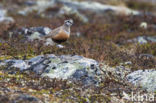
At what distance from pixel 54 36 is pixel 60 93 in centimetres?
284

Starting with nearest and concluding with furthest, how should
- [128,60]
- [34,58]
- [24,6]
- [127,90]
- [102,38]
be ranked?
[127,90], [34,58], [128,60], [102,38], [24,6]

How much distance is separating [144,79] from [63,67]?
6.65 feet

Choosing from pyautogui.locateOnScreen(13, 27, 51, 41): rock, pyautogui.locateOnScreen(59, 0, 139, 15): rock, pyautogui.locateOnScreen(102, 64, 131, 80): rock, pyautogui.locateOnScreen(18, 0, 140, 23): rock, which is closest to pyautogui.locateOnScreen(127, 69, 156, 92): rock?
pyautogui.locateOnScreen(102, 64, 131, 80): rock

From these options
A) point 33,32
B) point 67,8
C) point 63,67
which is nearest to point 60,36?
point 63,67

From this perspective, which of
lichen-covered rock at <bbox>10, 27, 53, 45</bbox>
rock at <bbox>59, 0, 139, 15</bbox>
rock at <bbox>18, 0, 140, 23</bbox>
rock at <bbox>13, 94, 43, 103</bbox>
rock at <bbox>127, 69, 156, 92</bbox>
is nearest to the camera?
rock at <bbox>13, 94, 43, 103</bbox>

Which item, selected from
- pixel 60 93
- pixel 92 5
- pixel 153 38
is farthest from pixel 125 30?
pixel 60 93

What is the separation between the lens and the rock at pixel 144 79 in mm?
6150

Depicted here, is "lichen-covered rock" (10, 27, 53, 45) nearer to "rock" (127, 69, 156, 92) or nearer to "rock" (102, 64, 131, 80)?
"rock" (102, 64, 131, 80)

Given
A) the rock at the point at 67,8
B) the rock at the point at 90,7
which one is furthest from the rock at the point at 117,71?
the rock at the point at 90,7

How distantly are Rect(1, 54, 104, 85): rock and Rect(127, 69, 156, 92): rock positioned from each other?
86cm

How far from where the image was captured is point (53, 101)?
5.12 m

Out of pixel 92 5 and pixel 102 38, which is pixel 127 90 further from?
pixel 92 5

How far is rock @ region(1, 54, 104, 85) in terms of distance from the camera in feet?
20.5

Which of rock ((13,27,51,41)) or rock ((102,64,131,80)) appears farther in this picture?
rock ((13,27,51,41))
